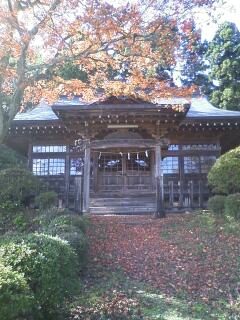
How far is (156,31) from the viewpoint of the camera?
10.9 metres

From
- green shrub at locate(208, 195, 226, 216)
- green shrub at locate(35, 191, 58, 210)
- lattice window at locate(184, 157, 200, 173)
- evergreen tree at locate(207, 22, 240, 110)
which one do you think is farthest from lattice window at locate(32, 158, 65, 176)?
evergreen tree at locate(207, 22, 240, 110)

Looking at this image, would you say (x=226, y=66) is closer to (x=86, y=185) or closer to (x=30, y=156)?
(x=30, y=156)

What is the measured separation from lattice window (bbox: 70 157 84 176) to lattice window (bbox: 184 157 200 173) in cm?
493

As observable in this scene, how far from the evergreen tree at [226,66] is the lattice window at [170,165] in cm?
1272

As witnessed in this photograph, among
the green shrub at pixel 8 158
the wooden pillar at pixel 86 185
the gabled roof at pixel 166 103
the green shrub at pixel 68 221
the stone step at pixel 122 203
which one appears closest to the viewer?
the green shrub at pixel 68 221

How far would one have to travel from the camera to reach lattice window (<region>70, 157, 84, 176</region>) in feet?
64.4

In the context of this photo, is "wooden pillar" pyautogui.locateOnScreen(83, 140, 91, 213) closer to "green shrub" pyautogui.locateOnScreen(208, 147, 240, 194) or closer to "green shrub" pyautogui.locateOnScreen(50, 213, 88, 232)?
"green shrub" pyautogui.locateOnScreen(50, 213, 88, 232)

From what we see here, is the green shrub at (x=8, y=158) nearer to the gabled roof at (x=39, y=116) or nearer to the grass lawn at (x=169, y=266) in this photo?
the gabled roof at (x=39, y=116)

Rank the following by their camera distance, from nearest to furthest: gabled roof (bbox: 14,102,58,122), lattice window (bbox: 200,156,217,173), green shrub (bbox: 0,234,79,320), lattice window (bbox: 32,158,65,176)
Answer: green shrub (bbox: 0,234,79,320) → gabled roof (bbox: 14,102,58,122) → lattice window (bbox: 200,156,217,173) → lattice window (bbox: 32,158,65,176)

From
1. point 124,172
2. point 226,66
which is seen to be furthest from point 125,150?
point 226,66

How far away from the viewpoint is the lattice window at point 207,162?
19.5 meters

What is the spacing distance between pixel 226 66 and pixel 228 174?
62.3 ft

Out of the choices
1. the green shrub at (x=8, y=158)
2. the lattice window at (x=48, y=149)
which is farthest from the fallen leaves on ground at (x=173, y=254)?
the green shrub at (x=8, y=158)

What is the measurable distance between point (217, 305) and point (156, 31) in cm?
687
